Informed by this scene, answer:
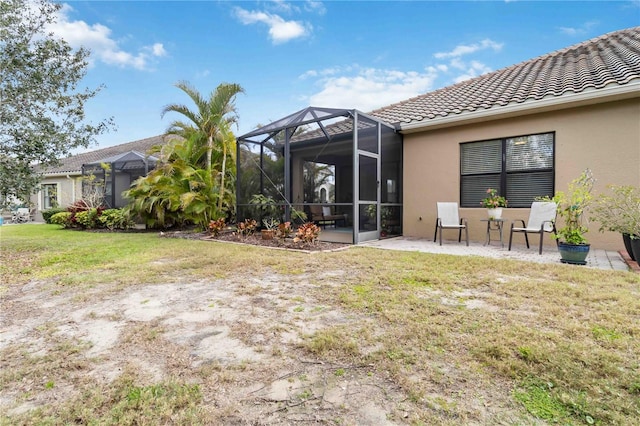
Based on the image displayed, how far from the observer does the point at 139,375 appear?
73.4 inches

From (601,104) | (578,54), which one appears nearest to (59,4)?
(601,104)

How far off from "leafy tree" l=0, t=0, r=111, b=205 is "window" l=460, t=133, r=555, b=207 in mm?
9264

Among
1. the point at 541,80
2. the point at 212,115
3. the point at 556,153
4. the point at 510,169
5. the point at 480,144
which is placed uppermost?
the point at 541,80

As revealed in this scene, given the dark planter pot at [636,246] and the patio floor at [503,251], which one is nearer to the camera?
the dark planter pot at [636,246]

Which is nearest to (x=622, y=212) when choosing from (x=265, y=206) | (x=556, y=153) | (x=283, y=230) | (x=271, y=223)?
(x=556, y=153)

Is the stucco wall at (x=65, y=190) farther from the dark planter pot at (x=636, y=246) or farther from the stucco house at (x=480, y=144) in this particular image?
the dark planter pot at (x=636, y=246)

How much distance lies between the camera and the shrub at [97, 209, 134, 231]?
11.1m

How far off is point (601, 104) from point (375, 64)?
338 inches

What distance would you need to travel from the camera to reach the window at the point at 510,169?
670cm

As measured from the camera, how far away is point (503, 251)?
19.7 ft

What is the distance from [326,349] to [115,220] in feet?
39.3

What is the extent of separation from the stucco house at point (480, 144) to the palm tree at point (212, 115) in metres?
1.13

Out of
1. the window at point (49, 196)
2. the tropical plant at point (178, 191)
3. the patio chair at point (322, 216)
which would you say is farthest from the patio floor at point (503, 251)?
the window at point (49, 196)

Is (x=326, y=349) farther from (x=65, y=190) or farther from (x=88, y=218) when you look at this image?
(x=65, y=190)
